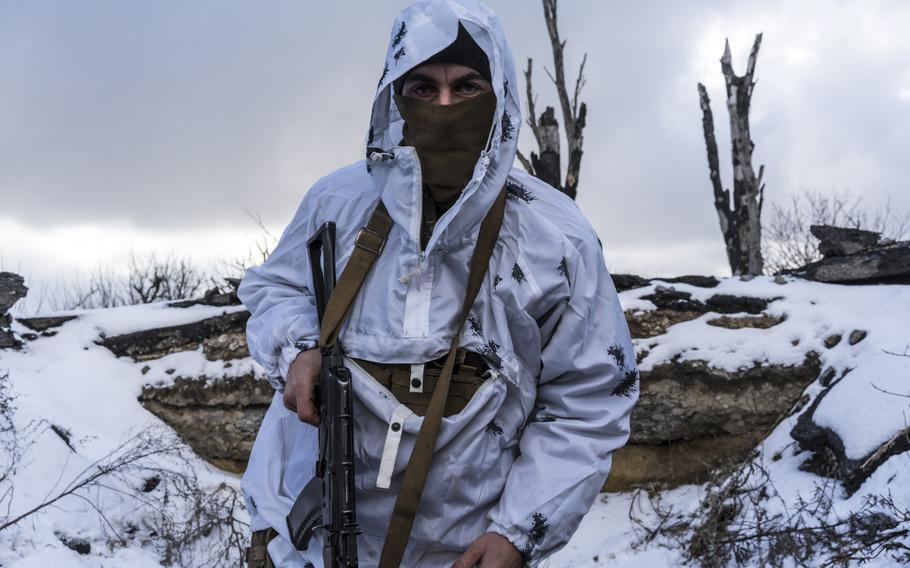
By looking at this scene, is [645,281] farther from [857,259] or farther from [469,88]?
[469,88]

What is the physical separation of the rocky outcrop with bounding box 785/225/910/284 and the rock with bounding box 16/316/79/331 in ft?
21.4

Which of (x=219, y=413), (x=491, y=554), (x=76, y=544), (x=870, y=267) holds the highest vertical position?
(x=491, y=554)

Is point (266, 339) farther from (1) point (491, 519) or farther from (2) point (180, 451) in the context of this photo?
(2) point (180, 451)

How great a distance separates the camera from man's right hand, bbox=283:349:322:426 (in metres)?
1.91

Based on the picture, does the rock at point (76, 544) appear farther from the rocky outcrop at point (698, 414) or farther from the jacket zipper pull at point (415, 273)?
the jacket zipper pull at point (415, 273)

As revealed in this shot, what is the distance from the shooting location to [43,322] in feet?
25.2

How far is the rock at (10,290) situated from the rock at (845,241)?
22.5ft

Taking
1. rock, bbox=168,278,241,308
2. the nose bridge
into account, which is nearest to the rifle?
the nose bridge

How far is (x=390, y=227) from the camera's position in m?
1.99

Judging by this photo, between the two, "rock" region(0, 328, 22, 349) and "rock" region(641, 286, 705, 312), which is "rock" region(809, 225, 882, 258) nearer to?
"rock" region(641, 286, 705, 312)

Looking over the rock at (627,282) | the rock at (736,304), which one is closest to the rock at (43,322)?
the rock at (627,282)

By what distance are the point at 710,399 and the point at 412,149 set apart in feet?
17.0

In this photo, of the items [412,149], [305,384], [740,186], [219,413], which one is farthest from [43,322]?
[740,186]

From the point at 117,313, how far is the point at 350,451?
6.67 metres
